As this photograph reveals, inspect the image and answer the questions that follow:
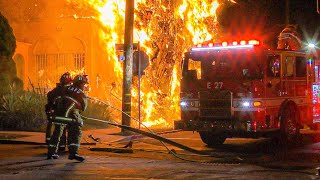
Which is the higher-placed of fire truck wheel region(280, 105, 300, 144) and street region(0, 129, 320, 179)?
fire truck wheel region(280, 105, 300, 144)

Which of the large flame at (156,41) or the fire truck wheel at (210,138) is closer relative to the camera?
the fire truck wheel at (210,138)

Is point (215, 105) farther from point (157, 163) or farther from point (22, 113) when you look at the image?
point (22, 113)

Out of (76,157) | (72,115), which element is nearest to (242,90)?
(72,115)

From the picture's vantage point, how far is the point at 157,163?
10.9 metres

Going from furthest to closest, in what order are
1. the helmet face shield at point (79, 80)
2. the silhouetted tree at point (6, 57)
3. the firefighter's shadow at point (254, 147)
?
the silhouetted tree at point (6, 57) < the firefighter's shadow at point (254, 147) < the helmet face shield at point (79, 80)

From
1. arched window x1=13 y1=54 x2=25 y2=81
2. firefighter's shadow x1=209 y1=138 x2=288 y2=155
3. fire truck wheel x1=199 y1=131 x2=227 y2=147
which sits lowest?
firefighter's shadow x1=209 y1=138 x2=288 y2=155

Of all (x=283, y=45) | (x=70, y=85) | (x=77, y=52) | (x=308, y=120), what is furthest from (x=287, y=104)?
(x=77, y=52)

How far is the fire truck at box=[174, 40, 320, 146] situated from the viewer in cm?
1263

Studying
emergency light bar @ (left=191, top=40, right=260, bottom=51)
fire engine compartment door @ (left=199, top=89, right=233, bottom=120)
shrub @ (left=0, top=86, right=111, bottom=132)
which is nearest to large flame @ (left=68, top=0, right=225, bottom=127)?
shrub @ (left=0, top=86, right=111, bottom=132)

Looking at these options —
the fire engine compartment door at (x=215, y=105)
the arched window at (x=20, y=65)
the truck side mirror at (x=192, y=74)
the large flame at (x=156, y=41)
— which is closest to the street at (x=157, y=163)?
the fire engine compartment door at (x=215, y=105)

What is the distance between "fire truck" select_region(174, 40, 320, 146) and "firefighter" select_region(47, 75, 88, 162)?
3.32 meters

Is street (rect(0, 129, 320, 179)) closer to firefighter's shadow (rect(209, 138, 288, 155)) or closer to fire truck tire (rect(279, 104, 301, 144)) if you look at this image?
firefighter's shadow (rect(209, 138, 288, 155))

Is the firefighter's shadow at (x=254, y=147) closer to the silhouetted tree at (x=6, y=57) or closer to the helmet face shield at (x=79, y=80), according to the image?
the helmet face shield at (x=79, y=80)

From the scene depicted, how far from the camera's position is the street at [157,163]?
9.38 metres
